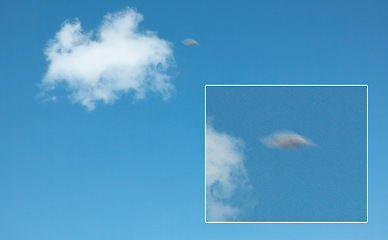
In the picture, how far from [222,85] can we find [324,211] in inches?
90.3

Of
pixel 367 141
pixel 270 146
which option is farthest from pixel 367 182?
pixel 270 146

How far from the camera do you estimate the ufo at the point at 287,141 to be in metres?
9.70

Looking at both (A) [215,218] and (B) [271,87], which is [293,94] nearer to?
(B) [271,87]

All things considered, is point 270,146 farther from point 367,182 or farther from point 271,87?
point 367,182

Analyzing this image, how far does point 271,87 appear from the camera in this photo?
9.70 meters

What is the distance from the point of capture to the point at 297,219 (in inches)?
379

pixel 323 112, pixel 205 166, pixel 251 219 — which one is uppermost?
pixel 323 112

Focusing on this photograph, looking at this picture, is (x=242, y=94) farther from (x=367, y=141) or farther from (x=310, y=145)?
(x=367, y=141)

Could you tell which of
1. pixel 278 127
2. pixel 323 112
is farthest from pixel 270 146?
pixel 323 112

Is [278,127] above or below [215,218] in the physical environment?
above

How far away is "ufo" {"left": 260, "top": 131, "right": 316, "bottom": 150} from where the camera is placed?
31.8 feet

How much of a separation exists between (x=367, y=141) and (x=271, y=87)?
1538 millimetres

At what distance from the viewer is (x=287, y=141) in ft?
32.0

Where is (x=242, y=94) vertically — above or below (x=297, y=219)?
above
